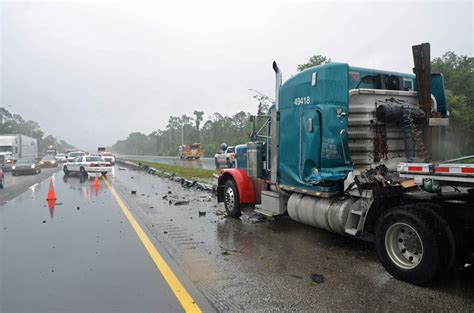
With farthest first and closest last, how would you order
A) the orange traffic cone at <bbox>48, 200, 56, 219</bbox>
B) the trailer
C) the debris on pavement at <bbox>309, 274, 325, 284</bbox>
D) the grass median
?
the trailer
the grass median
the orange traffic cone at <bbox>48, 200, 56, 219</bbox>
the debris on pavement at <bbox>309, 274, 325, 284</bbox>

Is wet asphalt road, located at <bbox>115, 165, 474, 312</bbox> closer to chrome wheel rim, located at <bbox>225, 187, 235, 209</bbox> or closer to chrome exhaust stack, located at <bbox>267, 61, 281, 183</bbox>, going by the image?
→ chrome wheel rim, located at <bbox>225, 187, 235, 209</bbox>

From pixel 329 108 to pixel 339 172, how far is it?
1.11m

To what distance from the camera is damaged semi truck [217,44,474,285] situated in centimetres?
429

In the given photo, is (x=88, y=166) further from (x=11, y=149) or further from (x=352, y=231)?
(x=352, y=231)

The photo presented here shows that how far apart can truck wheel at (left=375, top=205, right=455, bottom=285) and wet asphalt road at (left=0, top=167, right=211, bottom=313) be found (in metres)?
A: 2.49

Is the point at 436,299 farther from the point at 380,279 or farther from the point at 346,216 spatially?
the point at 346,216

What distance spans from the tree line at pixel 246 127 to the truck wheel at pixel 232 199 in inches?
57.6

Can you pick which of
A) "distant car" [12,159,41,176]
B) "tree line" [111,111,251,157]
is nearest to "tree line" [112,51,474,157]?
"tree line" [111,111,251,157]

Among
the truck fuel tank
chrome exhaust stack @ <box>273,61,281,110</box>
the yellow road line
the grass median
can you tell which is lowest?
the yellow road line

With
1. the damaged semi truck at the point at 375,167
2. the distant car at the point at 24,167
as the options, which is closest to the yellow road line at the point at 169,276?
the damaged semi truck at the point at 375,167

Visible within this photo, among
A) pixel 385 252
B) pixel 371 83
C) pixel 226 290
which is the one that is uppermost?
pixel 371 83

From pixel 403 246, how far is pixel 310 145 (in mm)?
2342

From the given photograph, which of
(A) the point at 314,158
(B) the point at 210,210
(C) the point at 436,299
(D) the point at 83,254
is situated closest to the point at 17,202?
(B) the point at 210,210

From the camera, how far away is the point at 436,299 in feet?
→ 13.3
